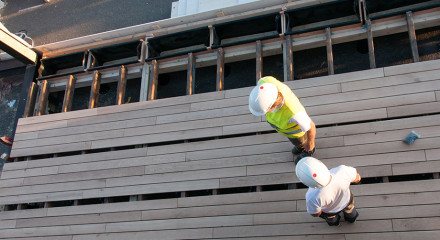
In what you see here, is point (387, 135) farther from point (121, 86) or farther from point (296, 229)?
point (121, 86)

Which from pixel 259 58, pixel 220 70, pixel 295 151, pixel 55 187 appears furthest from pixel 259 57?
pixel 55 187

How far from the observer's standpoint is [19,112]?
778cm

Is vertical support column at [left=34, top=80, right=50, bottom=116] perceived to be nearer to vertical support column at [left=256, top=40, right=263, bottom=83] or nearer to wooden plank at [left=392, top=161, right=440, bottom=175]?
vertical support column at [left=256, top=40, right=263, bottom=83]

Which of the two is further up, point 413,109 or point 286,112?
point 413,109

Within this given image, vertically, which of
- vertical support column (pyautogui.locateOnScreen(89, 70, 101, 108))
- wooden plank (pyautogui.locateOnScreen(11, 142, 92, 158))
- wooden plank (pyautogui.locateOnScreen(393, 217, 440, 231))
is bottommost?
wooden plank (pyautogui.locateOnScreen(393, 217, 440, 231))

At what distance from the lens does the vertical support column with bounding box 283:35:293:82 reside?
6117mm

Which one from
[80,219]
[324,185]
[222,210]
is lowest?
[80,219]

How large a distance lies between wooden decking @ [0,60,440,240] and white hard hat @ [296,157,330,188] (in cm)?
152

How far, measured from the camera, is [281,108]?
432 centimetres

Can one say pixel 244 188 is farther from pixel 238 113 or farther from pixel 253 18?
pixel 253 18

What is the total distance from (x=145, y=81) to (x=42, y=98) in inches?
83.6

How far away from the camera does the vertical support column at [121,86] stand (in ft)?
22.7

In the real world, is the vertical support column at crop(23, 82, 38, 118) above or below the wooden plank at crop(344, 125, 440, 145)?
above

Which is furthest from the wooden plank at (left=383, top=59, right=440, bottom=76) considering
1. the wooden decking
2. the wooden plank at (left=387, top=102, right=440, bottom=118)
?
the wooden plank at (left=387, top=102, right=440, bottom=118)
